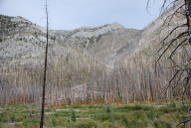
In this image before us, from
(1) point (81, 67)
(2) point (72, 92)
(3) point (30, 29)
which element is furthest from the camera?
(3) point (30, 29)

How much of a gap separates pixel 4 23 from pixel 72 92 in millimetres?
101702

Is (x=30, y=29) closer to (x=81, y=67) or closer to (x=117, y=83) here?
(x=81, y=67)

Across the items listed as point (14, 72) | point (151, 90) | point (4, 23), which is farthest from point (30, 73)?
point (4, 23)

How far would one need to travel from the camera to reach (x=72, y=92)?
286 feet

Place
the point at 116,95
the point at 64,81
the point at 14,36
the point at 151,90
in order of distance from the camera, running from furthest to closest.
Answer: the point at 14,36
the point at 64,81
the point at 116,95
the point at 151,90

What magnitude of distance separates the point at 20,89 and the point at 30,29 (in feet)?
262

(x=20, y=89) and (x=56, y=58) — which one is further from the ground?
(x=56, y=58)

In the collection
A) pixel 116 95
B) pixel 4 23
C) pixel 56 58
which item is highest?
pixel 4 23

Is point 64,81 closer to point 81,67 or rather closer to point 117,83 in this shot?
point 81,67

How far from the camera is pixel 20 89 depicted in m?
92.7

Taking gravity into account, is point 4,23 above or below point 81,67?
above

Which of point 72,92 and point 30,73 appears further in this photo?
point 30,73

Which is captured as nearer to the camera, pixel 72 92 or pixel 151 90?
pixel 151 90

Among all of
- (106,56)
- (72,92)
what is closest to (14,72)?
(72,92)
